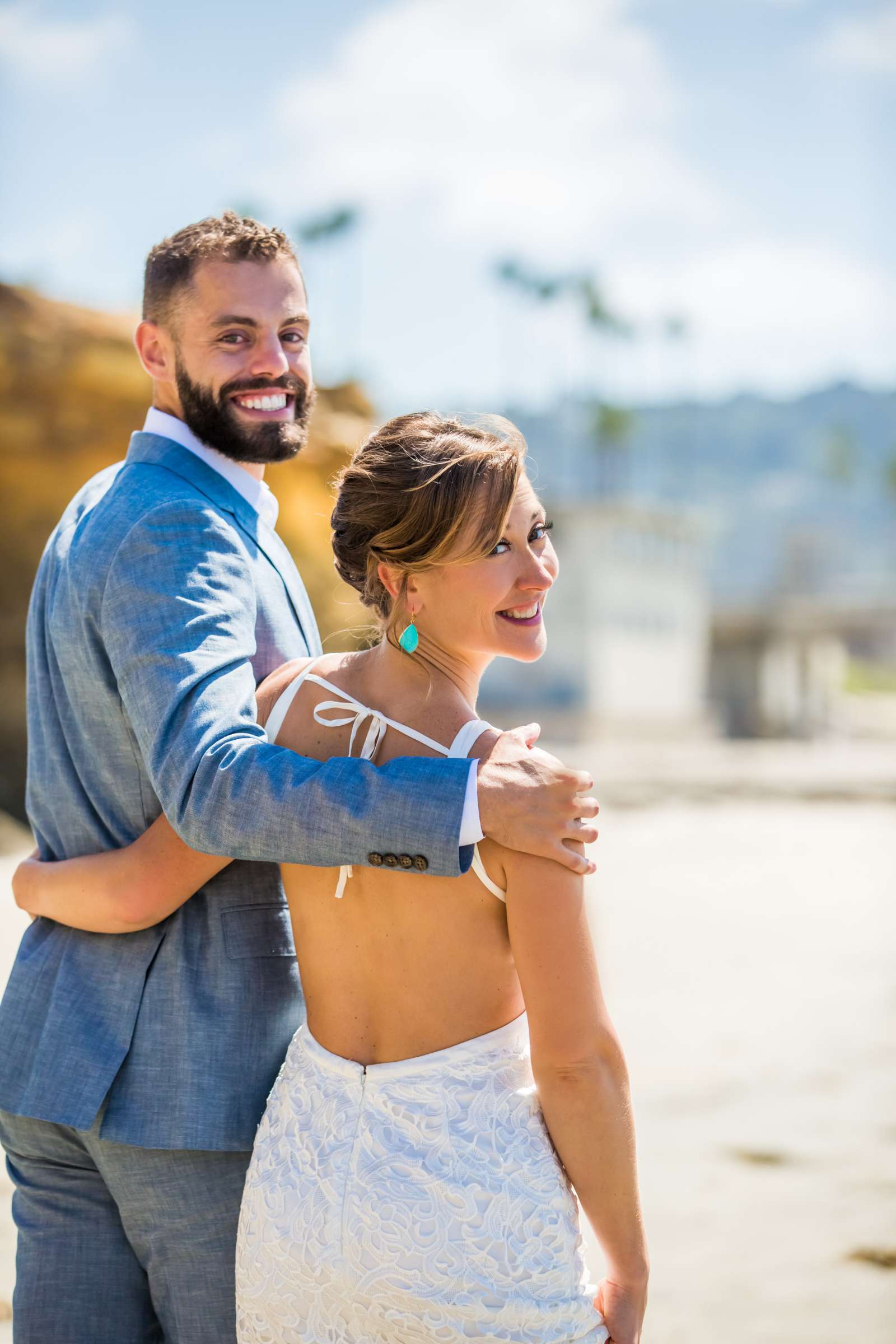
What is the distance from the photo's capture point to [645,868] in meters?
13.9

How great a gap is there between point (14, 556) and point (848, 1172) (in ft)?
31.7

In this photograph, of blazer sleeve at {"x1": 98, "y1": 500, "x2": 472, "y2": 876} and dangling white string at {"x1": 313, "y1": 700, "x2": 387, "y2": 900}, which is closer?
blazer sleeve at {"x1": 98, "y1": 500, "x2": 472, "y2": 876}

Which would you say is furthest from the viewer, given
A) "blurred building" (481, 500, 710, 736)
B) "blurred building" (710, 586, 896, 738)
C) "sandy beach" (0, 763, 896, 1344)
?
"blurred building" (710, 586, 896, 738)

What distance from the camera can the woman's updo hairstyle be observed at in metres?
1.82

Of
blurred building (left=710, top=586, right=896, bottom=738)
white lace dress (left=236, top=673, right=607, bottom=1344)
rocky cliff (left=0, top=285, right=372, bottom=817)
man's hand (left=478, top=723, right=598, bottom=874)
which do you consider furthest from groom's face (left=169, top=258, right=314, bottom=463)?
blurred building (left=710, top=586, right=896, bottom=738)

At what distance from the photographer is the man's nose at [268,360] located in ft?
7.43

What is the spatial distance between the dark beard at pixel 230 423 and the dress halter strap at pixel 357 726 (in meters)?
0.51

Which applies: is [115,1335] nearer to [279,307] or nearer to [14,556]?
[279,307]

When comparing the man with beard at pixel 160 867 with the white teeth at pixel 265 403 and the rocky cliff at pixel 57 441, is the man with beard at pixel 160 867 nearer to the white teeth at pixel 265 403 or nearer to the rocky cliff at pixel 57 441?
the white teeth at pixel 265 403

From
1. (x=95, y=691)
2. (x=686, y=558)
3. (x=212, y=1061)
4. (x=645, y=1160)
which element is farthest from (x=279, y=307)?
(x=686, y=558)

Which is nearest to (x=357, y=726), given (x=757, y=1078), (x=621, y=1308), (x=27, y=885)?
(x=27, y=885)

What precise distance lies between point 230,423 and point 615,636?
39.0 m

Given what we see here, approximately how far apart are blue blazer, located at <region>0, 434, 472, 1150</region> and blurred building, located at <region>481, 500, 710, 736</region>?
34.7 metres

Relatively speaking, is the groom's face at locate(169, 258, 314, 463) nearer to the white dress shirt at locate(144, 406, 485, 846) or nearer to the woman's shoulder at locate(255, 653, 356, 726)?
the white dress shirt at locate(144, 406, 485, 846)
